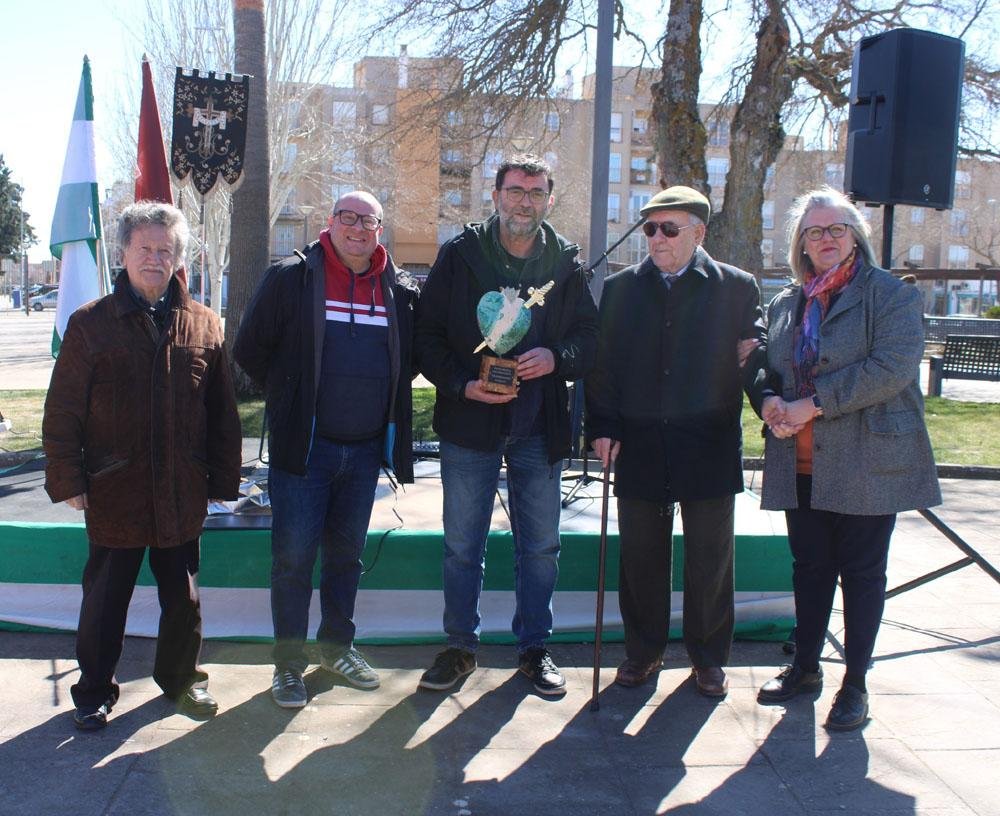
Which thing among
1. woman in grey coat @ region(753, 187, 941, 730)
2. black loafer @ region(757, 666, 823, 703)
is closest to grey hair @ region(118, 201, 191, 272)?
woman in grey coat @ region(753, 187, 941, 730)

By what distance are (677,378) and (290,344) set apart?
1.43 m

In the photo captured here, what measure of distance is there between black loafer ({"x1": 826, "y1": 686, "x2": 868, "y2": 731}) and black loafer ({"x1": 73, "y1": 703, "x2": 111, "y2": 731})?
2.53 meters

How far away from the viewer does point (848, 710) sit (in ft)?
11.0

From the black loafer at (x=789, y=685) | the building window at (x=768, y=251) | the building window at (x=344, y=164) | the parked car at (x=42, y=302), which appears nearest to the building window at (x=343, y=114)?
the building window at (x=344, y=164)

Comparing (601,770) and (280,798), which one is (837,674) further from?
(280,798)

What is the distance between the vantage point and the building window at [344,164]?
27547 mm

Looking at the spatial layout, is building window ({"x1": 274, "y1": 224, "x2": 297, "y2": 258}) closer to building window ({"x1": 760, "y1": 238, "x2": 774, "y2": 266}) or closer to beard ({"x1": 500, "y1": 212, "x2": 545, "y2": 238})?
building window ({"x1": 760, "y1": 238, "x2": 774, "y2": 266})

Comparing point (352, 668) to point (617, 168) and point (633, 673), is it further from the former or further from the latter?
point (617, 168)

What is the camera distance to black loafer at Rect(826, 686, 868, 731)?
3.31 meters

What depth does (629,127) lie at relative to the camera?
54.0m

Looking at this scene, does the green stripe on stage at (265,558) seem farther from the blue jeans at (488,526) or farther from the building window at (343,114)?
the building window at (343,114)

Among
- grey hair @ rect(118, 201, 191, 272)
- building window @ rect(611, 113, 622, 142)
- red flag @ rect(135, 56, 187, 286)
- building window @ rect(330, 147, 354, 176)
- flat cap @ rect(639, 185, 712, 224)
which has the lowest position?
grey hair @ rect(118, 201, 191, 272)

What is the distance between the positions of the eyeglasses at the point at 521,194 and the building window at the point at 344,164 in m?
24.4

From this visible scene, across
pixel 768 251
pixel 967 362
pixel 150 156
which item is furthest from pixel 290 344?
pixel 768 251
